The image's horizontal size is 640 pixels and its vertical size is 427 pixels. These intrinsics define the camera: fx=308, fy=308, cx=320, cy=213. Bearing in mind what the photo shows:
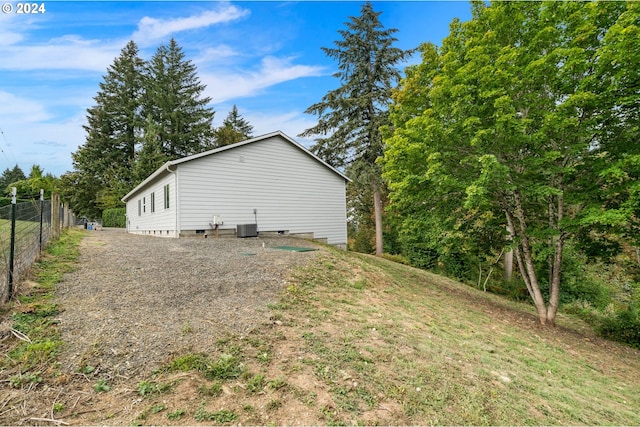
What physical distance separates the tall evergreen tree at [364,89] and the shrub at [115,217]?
20.6m

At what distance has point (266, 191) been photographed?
13516 millimetres

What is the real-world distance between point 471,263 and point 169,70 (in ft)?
114

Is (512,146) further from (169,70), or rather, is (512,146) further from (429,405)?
(169,70)

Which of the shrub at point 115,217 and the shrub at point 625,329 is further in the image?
the shrub at point 115,217

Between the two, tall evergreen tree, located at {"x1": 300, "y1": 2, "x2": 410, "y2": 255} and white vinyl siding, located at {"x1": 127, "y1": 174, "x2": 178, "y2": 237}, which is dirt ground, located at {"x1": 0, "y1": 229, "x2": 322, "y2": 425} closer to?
white vinyl siding, located at {"x1": 127, "y1": 174, "x2": 178, "y2": 237}

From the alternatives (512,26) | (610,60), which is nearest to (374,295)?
(610,60)

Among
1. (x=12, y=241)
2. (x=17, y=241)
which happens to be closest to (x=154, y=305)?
(x=12, y=241)

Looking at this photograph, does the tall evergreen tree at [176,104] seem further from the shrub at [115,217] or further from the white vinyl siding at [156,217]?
the white vinyl siding at [156,217]

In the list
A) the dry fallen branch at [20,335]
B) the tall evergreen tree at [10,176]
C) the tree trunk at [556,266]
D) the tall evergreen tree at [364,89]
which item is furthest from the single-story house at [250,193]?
the tall evergreen tree at [10,176]

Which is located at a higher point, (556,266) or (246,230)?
(246,230)

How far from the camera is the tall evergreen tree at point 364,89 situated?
17469 millimetres

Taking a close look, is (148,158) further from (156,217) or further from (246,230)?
(246,230)

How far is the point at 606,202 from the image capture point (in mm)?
6953

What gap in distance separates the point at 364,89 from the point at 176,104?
76.5 ft
